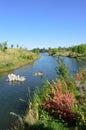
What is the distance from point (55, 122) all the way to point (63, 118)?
868 millimetres

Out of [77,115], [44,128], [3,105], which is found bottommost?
[3,105]

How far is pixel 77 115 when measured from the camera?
12.4 m

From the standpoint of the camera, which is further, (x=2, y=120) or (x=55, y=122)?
(x=2, y=120)

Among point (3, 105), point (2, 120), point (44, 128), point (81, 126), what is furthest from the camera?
point (3, 105)

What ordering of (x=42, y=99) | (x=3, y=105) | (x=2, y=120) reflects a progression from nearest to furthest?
(x=42, y=99) < (x=2, y=120) < (x=3, y=105)

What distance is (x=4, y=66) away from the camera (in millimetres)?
56625

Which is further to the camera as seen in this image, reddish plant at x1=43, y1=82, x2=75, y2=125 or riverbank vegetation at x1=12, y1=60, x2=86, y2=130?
reddish plant at x1=43, y1=82, x2=75, y2=125

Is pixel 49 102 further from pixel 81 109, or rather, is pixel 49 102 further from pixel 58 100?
pixel 81 109

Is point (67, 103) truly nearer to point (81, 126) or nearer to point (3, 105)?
point (81, 126)

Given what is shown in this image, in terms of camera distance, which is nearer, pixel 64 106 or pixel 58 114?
pixel 64 106

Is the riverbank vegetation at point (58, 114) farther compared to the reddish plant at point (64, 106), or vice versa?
the reddish plant at point (64, 106)

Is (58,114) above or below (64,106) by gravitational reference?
below

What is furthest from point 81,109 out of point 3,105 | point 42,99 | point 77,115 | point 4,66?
point 4,66

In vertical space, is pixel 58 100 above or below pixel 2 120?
above
